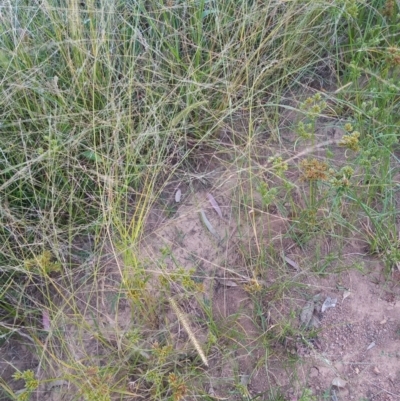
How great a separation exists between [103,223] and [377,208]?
1.06 metres

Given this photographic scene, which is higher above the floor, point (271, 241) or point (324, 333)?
point (271, 241)

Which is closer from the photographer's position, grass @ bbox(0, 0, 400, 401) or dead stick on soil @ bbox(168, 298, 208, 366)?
dead stick on soil @ bbox(168, 298, 208, 366)

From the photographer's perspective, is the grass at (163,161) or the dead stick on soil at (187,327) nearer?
the dead stick on soil at (187,327)

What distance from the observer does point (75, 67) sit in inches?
95.2

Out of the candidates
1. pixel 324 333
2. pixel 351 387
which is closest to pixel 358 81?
pixel 324 333

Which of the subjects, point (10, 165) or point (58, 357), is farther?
point (10, 165)

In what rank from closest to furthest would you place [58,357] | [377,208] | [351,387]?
[351,387]
[58,357]
[377,208]

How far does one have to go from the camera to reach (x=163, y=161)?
7.39 feet

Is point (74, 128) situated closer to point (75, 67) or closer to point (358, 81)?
point (75, 67)

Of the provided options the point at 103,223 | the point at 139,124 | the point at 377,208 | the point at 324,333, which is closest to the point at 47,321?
the point at 103,223

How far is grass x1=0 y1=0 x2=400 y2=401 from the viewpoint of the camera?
6.42 ft

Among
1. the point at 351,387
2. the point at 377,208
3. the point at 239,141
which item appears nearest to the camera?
the point at 351,387

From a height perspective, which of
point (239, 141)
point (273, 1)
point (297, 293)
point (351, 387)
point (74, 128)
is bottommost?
point (351, 387)

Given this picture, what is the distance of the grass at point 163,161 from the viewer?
1956mm
